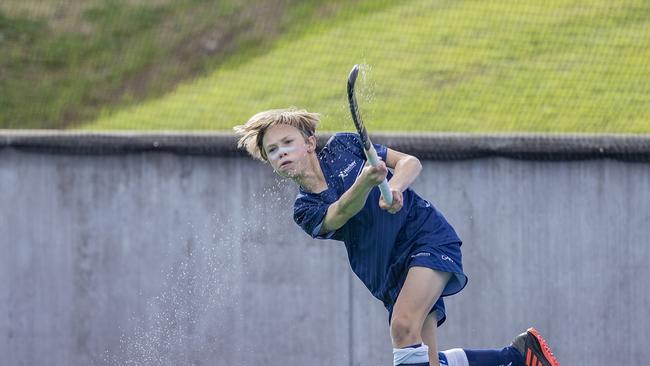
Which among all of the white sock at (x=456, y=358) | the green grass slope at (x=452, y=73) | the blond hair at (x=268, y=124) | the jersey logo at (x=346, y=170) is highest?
the green grass slope at (x=452, y=73)

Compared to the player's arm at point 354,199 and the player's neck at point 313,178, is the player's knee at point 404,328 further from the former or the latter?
the player's neck at point 313,178

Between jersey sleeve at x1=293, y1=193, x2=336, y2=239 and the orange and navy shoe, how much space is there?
1.18 meters

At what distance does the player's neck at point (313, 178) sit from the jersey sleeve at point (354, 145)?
6.6 inches

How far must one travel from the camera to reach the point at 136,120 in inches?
351

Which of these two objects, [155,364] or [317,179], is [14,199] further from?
[317,179]

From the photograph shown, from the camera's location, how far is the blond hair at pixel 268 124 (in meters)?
5.02

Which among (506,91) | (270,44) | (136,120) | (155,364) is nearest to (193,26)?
(270,44)

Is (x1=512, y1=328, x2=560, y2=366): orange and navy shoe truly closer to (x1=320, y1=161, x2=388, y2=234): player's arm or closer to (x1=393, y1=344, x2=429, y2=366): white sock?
(x1=393, y1=344, x2=429, y2=366): white sock

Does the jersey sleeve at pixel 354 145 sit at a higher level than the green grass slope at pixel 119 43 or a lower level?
lower

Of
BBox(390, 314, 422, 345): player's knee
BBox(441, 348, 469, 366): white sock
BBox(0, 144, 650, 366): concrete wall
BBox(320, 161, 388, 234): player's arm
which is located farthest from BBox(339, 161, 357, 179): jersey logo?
BBox(0, 144, 650, 366): concrete wall

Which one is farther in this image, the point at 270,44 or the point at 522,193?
the point at 270,44

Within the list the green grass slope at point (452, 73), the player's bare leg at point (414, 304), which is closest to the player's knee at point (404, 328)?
the player's bare leg at point (414, 304)

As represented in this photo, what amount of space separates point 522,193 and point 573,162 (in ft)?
1.14

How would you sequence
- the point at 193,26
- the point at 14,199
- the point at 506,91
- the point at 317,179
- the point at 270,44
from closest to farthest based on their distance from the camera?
the point at 317,179 → the point at 14,199 → the point at 506,91 → the point at 270,44 → the point at 193,26
